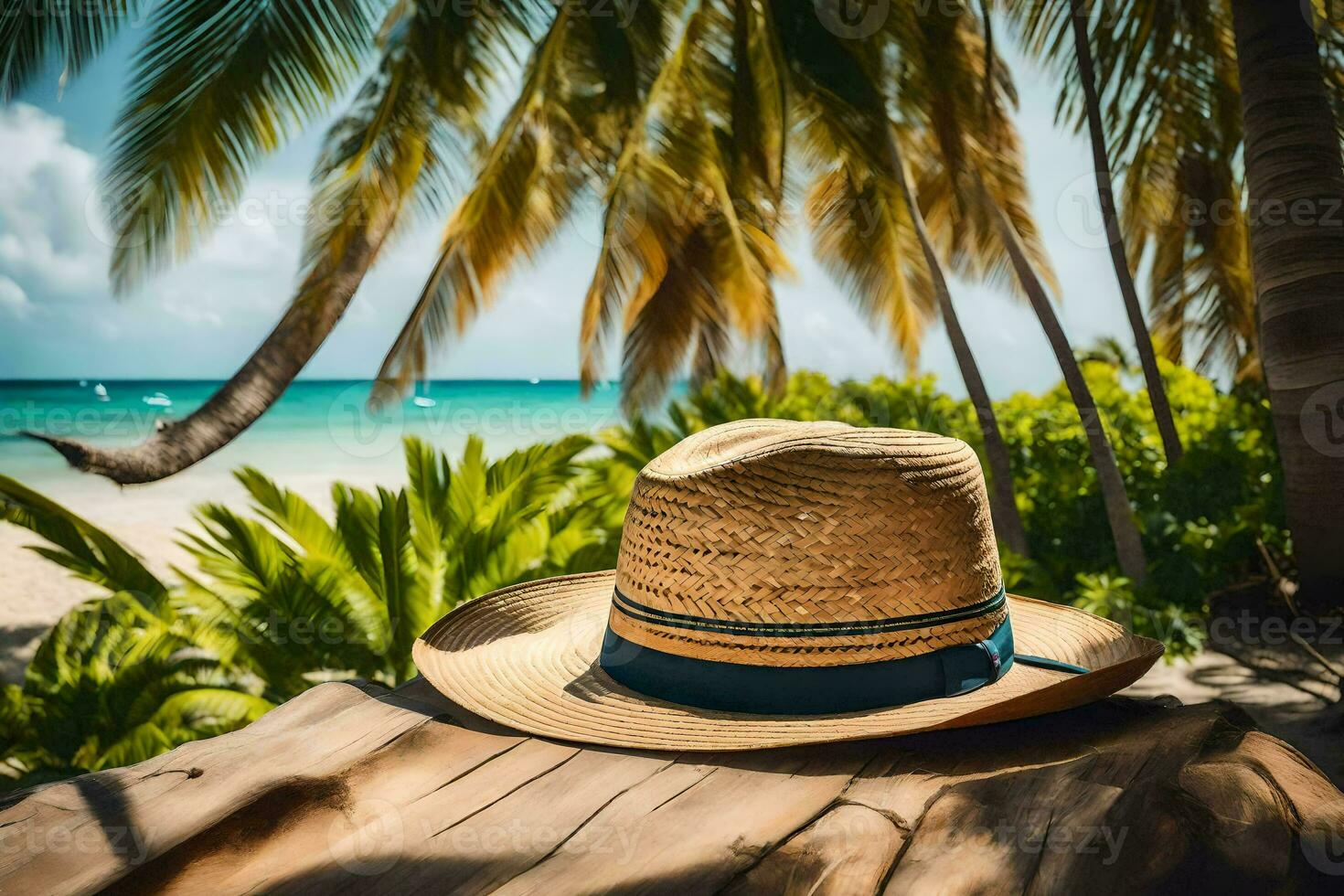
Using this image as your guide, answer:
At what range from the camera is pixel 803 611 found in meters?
1.70

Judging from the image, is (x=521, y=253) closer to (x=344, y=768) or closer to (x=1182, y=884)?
(x=344, y=768)

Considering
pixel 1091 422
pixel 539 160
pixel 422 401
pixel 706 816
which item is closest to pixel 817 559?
pixel 706 816

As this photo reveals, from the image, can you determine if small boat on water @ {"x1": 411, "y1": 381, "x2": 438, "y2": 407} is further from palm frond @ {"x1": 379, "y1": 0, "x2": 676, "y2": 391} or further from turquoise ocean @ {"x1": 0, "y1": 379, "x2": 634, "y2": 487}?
palm frond @ {"x1": 379, "y1": 0, "x2": 676, "y2": 391}

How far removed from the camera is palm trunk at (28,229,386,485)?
15.3 ft

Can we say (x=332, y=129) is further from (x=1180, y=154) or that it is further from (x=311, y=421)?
(x=311, y=421)

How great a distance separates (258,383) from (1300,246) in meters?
5.20

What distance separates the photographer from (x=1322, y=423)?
Result: 3.83 m

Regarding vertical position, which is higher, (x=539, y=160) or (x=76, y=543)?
(x=539, y=160)

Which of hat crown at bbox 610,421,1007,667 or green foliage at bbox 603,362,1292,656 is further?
green foliage at bbox 603,362,1292,656

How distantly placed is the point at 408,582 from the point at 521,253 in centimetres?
305

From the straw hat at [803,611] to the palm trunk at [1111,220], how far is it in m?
4.81

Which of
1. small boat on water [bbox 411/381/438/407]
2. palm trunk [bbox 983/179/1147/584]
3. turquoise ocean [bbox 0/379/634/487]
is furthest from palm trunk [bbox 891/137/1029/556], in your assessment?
small boat on water [bbox 411/381/438/407]

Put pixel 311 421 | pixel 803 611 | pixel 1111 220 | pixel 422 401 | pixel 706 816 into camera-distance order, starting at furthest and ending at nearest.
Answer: pixel 422 401 → pixel 311 421 → pixel 1111 220 → pixel 803 611 → pixel 706 816

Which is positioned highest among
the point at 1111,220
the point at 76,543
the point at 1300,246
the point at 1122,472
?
the point at 1111,220
